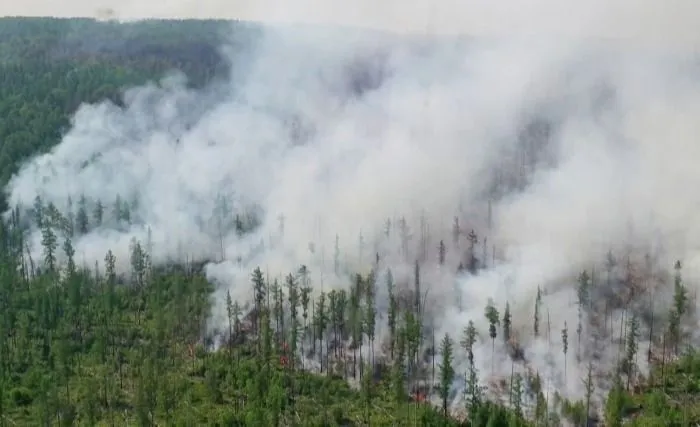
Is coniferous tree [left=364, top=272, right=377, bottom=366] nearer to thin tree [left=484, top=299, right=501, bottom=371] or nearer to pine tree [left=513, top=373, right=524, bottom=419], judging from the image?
thin tree [left=484, top=299, right=501, bottom=371]

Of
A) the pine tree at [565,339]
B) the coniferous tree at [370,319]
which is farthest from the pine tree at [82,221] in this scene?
the pine tree at [565,339]

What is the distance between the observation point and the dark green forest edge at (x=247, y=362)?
350 ft

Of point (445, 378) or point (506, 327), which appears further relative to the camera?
point (506, 327)

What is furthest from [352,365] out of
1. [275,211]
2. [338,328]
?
[275,211]

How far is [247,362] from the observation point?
406ft

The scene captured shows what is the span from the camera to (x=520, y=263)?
151m

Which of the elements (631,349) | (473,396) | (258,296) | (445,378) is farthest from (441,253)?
(473,396)

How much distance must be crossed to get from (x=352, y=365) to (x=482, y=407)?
87.2 ft

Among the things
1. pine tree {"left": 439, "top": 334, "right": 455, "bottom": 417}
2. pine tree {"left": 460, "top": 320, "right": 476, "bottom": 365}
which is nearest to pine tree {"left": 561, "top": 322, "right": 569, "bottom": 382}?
pine tree {"left": 460, "top": 320, "right": 476, "bottom": 365}

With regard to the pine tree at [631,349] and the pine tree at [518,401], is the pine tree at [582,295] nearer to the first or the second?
the pine tree at [631,349]

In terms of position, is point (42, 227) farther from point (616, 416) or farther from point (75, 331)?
point (616, 416)

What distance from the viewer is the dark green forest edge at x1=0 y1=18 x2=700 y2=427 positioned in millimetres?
106750

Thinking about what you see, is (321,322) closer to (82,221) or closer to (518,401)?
(518,401)

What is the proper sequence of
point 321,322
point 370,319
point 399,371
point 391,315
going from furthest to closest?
point 391,315 < point 321,322 < point 370,319 < point 399,371
